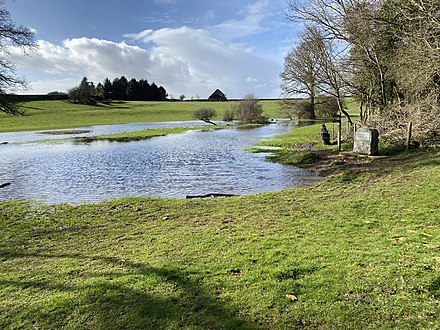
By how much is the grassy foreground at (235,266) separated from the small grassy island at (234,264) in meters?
0.02

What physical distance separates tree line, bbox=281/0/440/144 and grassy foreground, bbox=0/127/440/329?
824 centimetres

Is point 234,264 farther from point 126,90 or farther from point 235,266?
point 126,90

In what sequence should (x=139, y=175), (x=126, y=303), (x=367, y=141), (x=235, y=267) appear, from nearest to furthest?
(x=126, y=303)
(x=235, y=267)
(x=367, y=141)
(x=139, y=175)

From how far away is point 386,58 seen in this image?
2041cm

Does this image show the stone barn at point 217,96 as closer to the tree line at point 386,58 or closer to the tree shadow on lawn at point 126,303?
the tree line at point 386,58

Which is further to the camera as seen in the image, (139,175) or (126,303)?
(139,175)

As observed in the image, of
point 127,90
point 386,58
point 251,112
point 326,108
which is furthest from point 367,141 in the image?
point 127,90

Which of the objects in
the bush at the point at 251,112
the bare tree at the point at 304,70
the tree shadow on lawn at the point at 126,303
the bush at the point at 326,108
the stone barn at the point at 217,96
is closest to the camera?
the tree shadow on lawn at the point at 126,303

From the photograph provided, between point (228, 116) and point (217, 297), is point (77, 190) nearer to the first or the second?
point (217, 297)

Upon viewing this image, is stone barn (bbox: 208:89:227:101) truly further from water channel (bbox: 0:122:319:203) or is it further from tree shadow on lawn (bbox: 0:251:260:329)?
tree shadow on lawn (bbox: 0:251:260:329)

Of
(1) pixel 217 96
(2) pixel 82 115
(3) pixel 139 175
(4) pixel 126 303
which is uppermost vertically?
(1) pixel 217 96

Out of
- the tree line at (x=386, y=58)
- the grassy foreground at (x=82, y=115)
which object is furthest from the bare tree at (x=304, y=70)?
the grassy foreground at (x=82, y=115)

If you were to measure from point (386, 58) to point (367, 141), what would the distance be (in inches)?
270

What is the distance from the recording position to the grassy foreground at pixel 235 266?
12.4 feet
